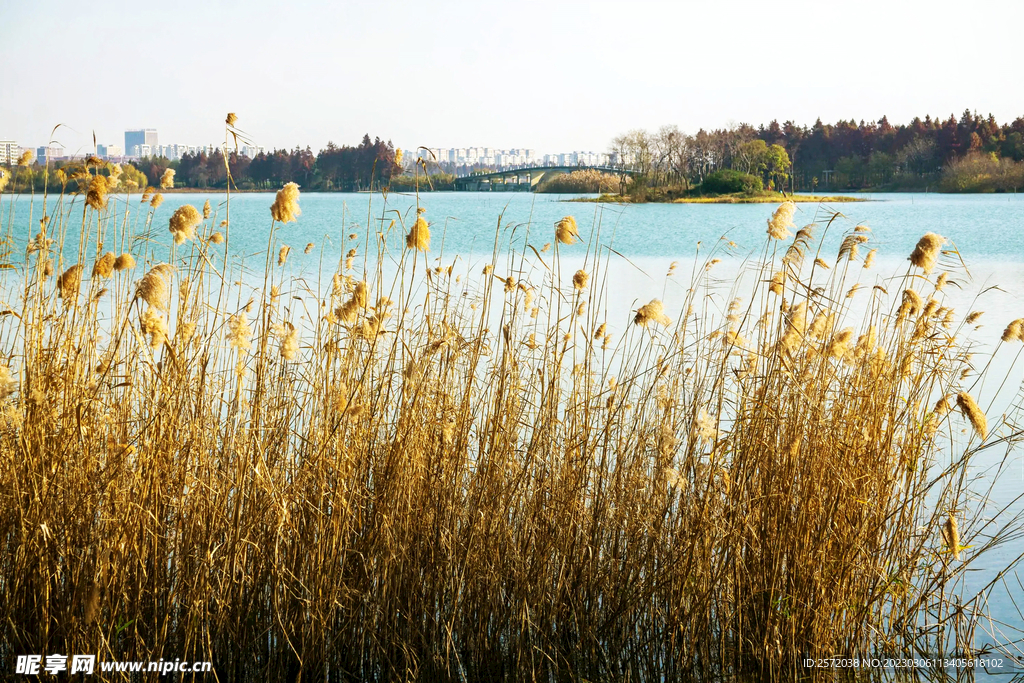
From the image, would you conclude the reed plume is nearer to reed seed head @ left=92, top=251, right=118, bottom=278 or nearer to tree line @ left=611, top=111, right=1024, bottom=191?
reed seed head @ left=92, top=251, right=118, bottom=278

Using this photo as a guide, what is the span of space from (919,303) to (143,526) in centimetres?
286

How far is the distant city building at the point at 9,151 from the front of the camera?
366 cm

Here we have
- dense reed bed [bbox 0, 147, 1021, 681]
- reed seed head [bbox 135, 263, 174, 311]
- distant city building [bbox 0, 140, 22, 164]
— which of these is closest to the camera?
reed seed head [bbox 135, 263, 174, 311]

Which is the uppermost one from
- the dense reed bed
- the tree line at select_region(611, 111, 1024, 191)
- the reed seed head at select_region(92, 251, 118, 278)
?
the tree line at select_region(611, 111, 1024, 191)

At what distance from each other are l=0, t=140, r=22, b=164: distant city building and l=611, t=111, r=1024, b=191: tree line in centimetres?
4138

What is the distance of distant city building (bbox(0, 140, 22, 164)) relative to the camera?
3.66m

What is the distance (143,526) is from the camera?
8.83 feet

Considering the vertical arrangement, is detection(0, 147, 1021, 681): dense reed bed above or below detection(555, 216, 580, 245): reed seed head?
below

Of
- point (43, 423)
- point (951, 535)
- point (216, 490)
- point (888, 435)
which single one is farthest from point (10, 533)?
point (951, 535)

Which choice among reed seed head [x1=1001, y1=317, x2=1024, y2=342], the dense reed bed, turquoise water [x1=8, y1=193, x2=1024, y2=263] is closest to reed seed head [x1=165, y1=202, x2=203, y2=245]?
the dense reed bed

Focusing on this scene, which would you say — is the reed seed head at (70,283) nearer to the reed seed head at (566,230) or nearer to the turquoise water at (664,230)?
the reed seed head at (566,230)

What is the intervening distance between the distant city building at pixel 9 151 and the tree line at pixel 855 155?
136ft

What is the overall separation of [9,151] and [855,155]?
66.0 m

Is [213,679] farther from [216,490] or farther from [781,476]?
[781,476]
